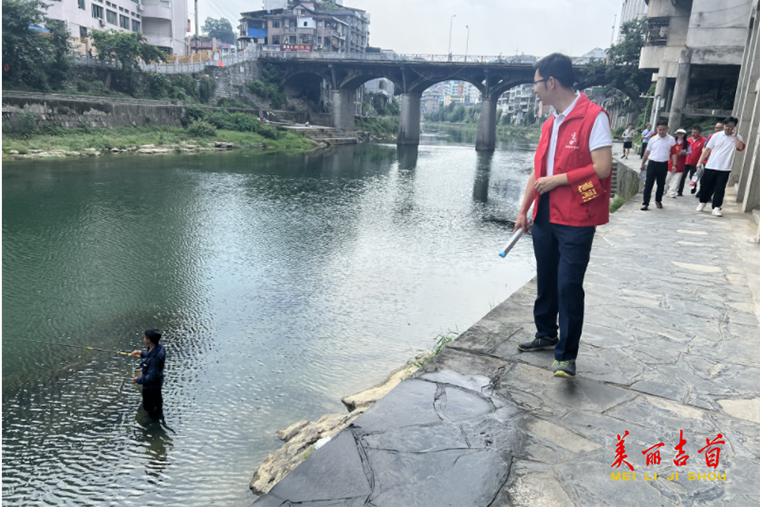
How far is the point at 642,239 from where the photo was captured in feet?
23.0

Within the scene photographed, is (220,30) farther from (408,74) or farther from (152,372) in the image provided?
(152,372)

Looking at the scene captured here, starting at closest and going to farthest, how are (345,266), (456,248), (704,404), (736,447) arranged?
(736,447) < (704,404) < (345,266) < (456,248)

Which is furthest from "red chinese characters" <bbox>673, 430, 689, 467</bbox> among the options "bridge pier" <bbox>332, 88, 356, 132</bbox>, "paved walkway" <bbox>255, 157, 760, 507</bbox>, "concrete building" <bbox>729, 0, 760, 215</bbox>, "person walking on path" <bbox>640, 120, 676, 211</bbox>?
"bridge pier" <bbox>332, 88, 356, 132</bbox>

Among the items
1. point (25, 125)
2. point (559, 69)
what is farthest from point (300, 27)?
point (559, 69)

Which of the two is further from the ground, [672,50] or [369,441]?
[672,50]

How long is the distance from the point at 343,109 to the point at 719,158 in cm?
4348

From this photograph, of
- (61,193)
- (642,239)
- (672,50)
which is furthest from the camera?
(672,50)

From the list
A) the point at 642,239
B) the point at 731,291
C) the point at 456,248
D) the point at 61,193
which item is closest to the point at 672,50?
the point at 456,248

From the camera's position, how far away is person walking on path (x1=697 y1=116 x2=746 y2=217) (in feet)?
27.3

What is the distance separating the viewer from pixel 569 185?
2.84 metres

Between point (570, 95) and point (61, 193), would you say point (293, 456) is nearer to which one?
point (570, 95)

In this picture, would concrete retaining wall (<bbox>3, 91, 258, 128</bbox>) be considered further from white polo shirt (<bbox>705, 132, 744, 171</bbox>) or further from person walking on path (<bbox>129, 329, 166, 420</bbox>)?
white polo shirt (<bbox>705, 132, 744, 171</bbox>)

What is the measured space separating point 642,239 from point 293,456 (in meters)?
5.47

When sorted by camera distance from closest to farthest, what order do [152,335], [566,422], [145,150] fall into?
[566,422]
[152,335]
[145,150]
